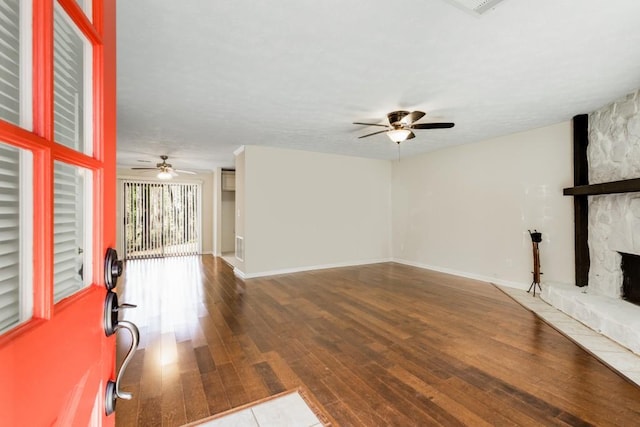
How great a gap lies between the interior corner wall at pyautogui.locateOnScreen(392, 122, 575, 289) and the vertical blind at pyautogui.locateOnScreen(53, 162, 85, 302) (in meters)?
5.60

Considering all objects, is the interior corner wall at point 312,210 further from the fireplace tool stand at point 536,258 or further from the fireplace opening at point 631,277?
the fireplace opening at point 631,277

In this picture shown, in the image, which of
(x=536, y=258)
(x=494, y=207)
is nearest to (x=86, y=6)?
(x=536, y=258)

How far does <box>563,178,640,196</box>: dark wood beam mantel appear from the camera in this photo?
3.18 meters

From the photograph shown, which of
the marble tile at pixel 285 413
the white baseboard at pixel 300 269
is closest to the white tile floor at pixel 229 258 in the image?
the white baseboard at pixel 300 269

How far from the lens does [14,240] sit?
531mm

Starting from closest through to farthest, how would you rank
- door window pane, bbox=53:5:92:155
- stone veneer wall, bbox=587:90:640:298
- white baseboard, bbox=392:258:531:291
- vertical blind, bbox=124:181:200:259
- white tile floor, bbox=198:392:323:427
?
1. door window pane, bbox=53:5:92:155
2. white tile floor, bbox=198:392:323:427
3. stone veneer wall, bbox=587:90:640:298
4. white baseboard, bbox=392:258:531:291
5. vertical blind, bbox=124:181:200:259

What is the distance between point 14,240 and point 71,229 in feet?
0.81

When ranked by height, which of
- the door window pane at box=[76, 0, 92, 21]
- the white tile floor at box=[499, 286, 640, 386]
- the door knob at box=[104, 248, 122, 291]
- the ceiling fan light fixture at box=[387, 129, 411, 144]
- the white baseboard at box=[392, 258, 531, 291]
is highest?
the ceiling fan light fixture at box=[387, 129, 411, 144]

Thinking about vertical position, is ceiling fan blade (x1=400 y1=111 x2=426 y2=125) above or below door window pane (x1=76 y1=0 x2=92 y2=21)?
above

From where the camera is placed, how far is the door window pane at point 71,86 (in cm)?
67

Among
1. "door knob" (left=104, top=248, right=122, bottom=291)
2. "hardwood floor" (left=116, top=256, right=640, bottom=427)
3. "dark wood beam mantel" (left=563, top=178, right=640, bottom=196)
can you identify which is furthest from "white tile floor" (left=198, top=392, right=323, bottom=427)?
"dark wood beam mantel" (left=563, top=178, right=640, bottom=196)

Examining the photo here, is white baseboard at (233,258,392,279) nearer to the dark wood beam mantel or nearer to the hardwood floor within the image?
the hardwood floor

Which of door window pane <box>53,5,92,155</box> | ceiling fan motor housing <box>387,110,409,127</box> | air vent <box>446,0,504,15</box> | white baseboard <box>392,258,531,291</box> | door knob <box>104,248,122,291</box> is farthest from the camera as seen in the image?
white baseboard <box>392,258,531,291</box>

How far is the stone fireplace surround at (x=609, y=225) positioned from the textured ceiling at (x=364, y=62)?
30 centimetres
